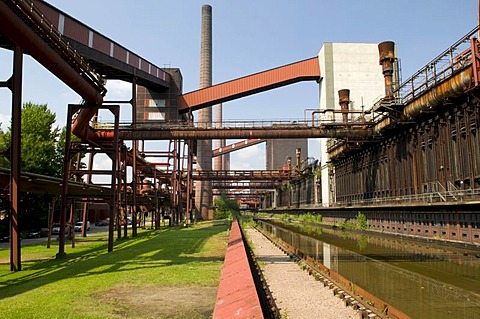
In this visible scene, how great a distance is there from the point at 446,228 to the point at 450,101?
258 inches

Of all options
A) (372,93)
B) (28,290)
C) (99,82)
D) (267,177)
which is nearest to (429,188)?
(99,82)

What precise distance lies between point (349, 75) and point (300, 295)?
1595 inches

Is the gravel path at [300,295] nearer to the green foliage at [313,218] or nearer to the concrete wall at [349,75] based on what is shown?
the green foliage at [313,218]

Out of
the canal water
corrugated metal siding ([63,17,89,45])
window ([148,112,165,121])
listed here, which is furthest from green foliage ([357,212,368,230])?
window ([148,112,165,121])

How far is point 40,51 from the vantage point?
43.9 ft

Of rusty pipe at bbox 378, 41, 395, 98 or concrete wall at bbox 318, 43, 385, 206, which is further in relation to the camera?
concrete wall at bbox 318, 43, 385, 206

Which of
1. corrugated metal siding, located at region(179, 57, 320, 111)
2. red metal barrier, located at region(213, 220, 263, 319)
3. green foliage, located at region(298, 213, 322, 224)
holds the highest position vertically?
corrugated metal siding, located at region(179, 57, 320, 111)

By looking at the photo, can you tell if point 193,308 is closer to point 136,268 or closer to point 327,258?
point 136,268

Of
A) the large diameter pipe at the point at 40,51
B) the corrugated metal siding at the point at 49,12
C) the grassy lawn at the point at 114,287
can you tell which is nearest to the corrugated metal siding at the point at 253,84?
the corrugated metal siding at the point at 49,12

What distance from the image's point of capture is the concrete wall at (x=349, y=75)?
44.8 metres

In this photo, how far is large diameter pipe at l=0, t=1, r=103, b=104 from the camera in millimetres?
11623

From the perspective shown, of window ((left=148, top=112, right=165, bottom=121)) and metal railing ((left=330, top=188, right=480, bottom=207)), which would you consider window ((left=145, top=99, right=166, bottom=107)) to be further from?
metal railing ((left=330, top=188, right=480, bottom=207))

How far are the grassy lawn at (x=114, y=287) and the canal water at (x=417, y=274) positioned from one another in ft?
14.5

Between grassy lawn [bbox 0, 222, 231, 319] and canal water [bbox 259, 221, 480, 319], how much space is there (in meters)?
4.41
